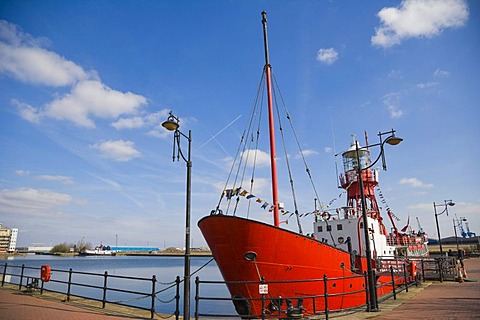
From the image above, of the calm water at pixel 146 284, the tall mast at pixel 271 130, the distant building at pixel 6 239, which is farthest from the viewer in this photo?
the distant building at pixel 6 239

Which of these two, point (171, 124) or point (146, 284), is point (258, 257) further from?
point (146, 284)

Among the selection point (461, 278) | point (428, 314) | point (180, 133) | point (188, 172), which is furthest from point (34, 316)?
point (461, 278)

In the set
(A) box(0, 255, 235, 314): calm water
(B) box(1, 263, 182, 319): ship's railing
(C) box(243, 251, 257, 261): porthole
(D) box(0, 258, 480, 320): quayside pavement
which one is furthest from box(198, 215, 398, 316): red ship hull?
(A) box(0, 255, 235, 314): calm water

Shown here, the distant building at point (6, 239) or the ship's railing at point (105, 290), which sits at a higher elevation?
the distant building at point (6, 239)

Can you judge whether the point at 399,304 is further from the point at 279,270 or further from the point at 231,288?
the point at 231,288

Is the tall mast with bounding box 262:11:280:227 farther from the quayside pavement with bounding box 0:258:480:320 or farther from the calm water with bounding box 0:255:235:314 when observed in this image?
the calm water with bounding box 0:255:235:314

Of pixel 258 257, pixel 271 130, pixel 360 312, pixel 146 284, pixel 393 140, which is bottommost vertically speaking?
pixel 146 284

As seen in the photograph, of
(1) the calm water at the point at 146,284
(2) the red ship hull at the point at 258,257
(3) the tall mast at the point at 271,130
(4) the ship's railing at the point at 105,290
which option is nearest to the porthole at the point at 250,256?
(2) the red ship hull at the point at 258,257

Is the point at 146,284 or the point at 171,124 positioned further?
the point at 146,284

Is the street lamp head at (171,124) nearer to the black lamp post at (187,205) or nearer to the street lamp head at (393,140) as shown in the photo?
the black lamp post at (187,205)

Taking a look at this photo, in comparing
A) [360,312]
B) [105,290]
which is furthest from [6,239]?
[360,312]

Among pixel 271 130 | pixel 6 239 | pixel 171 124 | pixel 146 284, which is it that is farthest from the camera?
pixel 6 239

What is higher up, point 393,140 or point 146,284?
point 393,140

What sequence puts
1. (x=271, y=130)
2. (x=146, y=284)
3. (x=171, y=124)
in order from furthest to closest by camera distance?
(x=146, y=284)
(x=271, y=130)
(x=171, y=124)
